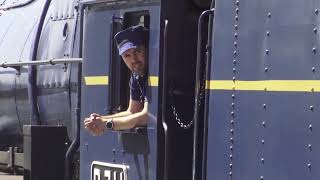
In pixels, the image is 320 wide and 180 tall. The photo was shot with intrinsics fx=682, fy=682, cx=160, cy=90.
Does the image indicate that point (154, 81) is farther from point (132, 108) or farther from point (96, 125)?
point (96, 125)

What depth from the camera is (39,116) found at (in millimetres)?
6891

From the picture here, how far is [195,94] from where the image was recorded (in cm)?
433

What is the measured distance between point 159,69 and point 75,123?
194cm

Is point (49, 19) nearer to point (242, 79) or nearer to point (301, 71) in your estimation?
point (242, 79)

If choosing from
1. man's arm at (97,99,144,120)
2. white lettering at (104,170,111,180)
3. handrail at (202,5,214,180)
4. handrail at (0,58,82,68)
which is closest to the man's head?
man's arm at (97,99,144,120)

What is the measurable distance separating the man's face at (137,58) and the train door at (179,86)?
0.76 feet

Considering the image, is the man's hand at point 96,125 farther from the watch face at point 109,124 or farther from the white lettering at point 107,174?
the white lettering at point 107,174

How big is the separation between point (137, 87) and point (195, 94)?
18.5 inches

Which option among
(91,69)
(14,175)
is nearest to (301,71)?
(91,69)

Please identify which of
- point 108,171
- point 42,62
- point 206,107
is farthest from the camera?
point 42,62

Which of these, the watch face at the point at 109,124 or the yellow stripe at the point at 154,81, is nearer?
the yellow stripe at the point at 154,81

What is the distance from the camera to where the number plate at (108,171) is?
4.66m

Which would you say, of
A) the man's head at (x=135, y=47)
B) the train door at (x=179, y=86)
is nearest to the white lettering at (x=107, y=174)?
the train door at (x=179, y=86)

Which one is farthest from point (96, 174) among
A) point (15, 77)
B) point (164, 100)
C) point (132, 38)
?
point (15, 77)
